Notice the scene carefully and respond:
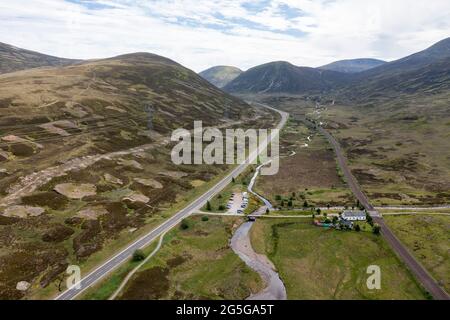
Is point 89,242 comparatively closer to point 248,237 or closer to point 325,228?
point 248,237

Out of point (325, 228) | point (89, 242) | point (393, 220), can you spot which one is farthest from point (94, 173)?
point (393, 220)

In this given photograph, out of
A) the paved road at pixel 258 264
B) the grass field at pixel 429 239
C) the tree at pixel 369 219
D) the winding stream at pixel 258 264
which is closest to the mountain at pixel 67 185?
the paved road at pixel 258 264

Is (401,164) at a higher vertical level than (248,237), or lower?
higher

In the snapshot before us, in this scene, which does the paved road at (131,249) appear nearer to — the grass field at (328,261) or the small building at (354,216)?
the grass field at (328,261)

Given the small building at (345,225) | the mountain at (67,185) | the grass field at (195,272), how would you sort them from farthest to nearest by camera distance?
the small building at (345,225)
the mountain at (67,185)
the grass field at (195,272)

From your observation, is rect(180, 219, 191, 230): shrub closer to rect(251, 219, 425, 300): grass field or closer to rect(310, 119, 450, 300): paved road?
rect(251, 219, 425, 300): grass field

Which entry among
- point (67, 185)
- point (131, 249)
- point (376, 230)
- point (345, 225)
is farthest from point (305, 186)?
point (67, 185)
